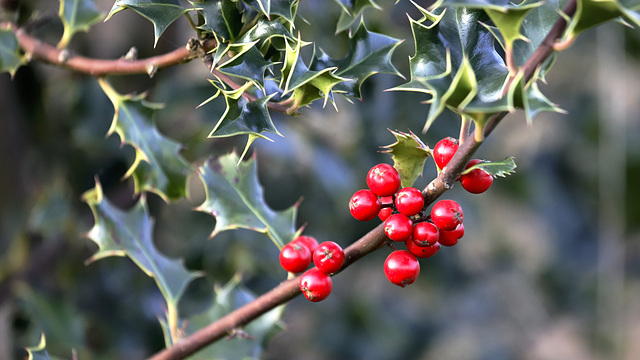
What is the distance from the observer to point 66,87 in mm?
1224

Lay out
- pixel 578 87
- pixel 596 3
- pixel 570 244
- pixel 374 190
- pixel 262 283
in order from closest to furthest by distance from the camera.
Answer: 1. pixel 596 3
2. pixel 374 190
3. pixel 262 283
4. pixel 570 244
5. pixel 578 87

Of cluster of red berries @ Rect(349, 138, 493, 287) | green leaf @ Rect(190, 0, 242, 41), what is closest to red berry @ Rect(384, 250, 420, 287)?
cluster of red berries @ Rect(349, 138, 493, 287)

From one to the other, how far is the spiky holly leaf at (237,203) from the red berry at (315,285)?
0.15 meters

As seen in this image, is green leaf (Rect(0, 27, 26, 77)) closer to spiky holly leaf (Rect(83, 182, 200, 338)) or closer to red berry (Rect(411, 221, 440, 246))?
spiky holly leaf (Rect(83, 182, 200, 338))

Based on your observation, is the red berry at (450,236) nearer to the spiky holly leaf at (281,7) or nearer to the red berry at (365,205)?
the red berry at (365,205)

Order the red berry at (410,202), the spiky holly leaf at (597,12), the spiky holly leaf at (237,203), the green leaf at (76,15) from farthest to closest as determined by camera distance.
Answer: the green leaf at (76,15) < the spiky holly leaf at (237,203) < the red berry at (410,202) < the spiky holly leaf at (597,12)

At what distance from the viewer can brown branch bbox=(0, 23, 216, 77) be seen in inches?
21.9

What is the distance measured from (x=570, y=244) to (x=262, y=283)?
1.04m

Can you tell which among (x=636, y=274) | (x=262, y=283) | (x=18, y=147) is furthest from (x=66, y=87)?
(x=636, y=274)

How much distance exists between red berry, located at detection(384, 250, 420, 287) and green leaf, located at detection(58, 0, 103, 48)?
54 centimetres

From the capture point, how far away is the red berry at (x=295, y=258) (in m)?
0.53

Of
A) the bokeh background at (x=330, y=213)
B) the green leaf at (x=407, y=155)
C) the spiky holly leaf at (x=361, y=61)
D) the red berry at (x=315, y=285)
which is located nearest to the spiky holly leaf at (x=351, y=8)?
the spiky holly leaf at (x=361, y=61)

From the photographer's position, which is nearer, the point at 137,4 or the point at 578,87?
the point at 137,4

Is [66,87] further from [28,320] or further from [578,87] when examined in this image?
[578,87]
